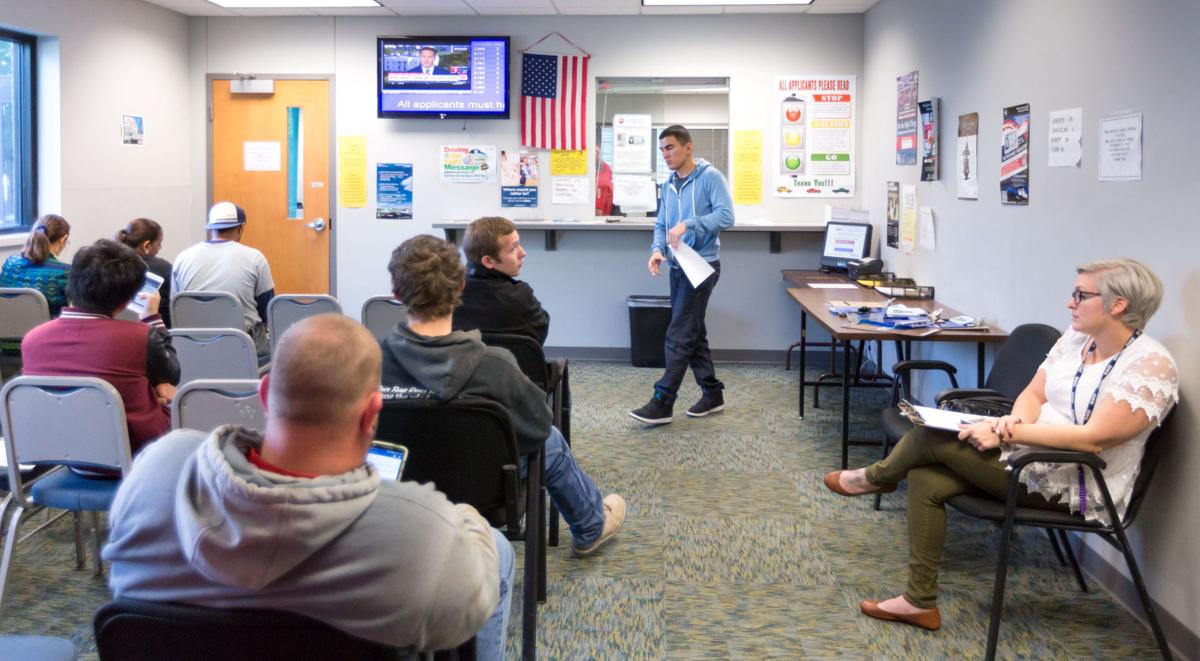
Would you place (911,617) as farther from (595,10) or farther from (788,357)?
(595,10)

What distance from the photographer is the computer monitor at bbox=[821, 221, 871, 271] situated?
649cm

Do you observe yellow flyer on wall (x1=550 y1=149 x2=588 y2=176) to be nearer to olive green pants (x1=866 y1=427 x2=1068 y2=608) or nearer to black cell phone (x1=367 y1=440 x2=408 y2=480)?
Answer: olive green pants (x1=866 y1=427 x2=1068 y2=608)

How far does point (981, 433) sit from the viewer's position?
287cm

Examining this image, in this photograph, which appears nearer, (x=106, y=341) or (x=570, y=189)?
(x=106, y=341)

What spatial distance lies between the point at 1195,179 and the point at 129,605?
275cm

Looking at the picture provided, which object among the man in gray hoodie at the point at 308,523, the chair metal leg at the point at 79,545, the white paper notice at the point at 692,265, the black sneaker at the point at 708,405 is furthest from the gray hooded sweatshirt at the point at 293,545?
the black sneaker at the point at 708,405

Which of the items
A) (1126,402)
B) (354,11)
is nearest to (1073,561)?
(1126,402)

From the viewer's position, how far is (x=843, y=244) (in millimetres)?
6676

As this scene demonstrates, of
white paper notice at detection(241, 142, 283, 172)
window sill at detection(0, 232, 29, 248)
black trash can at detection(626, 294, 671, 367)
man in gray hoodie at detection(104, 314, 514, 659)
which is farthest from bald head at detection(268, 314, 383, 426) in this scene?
white paper notice at detection(241, 142, 283, 172)

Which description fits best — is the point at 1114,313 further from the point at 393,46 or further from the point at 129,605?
the point at 393,46

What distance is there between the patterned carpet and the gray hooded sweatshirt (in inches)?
59.7

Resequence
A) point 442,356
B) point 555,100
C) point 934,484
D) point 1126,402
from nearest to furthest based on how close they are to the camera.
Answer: point 442,356 → point 1126,402 → point 934,484 → point 555,100

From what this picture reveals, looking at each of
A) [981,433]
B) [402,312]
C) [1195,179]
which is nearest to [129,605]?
[981,433]

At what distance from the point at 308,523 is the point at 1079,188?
311 cm
